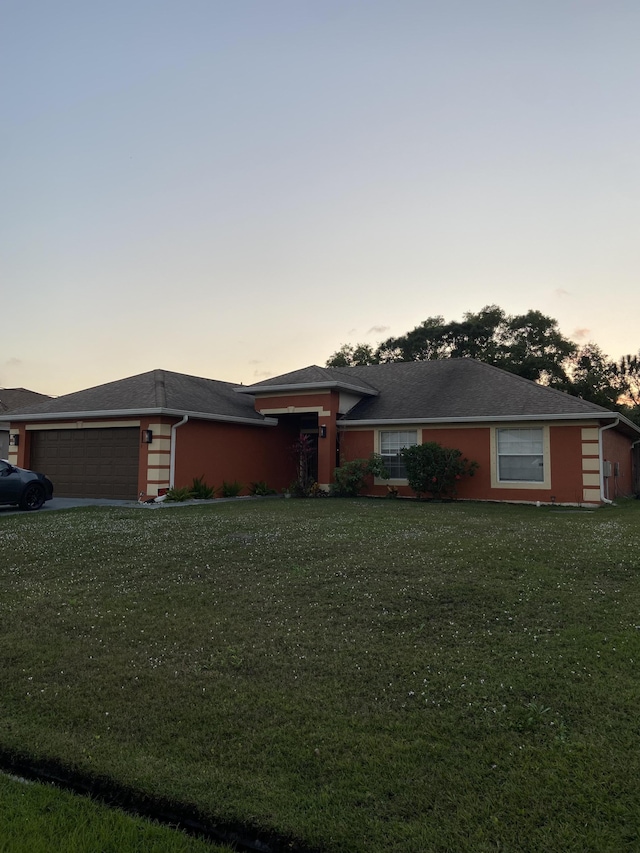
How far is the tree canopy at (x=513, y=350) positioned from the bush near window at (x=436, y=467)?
66.4 feet

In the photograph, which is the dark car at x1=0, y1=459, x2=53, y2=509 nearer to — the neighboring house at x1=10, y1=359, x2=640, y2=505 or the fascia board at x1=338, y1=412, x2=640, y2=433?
the neighboring house at x1=10, y1=359, x2=640, y2=505

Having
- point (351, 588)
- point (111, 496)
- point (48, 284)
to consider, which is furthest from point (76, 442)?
point (351, 588)

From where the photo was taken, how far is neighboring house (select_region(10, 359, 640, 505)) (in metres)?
16.0

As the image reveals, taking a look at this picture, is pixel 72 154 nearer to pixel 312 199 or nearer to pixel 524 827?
pixel 312 199

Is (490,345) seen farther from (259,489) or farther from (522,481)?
(259,489)

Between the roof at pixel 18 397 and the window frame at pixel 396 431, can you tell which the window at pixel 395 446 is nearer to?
the window frame at pixel 396 431

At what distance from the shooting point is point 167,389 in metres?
18.1

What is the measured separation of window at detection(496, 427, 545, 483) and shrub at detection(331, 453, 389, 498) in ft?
11.1

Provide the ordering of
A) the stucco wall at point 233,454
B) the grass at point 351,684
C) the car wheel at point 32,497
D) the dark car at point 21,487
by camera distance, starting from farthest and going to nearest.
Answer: the stucco wall at point 233,454 < the car wheel at point 32,497 < the dark car at point 21,487 < the grass at point 351,684

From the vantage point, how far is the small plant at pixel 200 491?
1700 centimetres

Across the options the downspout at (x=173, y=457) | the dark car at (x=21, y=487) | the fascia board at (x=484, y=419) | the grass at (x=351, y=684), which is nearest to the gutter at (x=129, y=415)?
the downspout at (x=173, y=457)

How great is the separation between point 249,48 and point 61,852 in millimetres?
14560

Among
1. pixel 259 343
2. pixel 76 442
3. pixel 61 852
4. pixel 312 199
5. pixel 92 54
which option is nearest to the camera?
pixel 61 852

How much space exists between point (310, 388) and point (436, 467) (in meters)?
4.83
